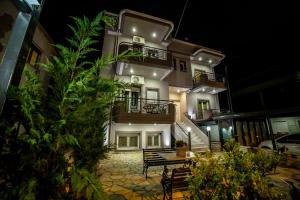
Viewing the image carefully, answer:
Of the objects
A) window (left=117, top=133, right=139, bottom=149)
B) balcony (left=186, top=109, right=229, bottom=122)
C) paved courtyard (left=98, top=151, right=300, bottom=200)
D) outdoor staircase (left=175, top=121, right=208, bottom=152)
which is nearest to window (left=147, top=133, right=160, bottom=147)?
window (left=117, top=133, right=139, bottom=149)

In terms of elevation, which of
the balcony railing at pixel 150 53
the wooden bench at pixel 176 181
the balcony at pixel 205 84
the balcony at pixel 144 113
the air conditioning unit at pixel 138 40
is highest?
the air conditioning unit at pixel 138 40

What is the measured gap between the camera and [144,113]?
11.4 metres

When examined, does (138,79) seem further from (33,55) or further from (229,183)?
(229,183)

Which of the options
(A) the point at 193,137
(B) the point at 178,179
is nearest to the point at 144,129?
(A) the point at 193,137

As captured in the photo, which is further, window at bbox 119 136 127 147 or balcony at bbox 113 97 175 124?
window at bbox 119 136 127 147

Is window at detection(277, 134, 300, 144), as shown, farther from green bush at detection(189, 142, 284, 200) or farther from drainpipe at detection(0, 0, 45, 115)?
drainpipe at detection(0, 0, 45, 115)

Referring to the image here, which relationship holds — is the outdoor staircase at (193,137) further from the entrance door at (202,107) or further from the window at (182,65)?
the window at (182,65)

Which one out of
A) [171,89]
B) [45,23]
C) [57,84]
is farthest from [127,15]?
[57,84]

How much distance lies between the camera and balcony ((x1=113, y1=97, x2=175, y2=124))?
426 inches

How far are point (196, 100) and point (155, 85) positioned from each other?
6459 mm

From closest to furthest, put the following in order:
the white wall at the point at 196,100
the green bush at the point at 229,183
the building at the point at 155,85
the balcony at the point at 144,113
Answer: the green bush at the point at 229,183, the balcony at the point at 144,113, the building at the point at 155,85, the white wall at the point at 196,100

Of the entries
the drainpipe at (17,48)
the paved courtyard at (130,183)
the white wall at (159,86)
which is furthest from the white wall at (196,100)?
the drainpipe at (17,48)

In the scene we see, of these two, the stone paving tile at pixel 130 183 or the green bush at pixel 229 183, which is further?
the stone paving tile at pixel 130 183

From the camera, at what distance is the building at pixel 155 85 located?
12.1m
